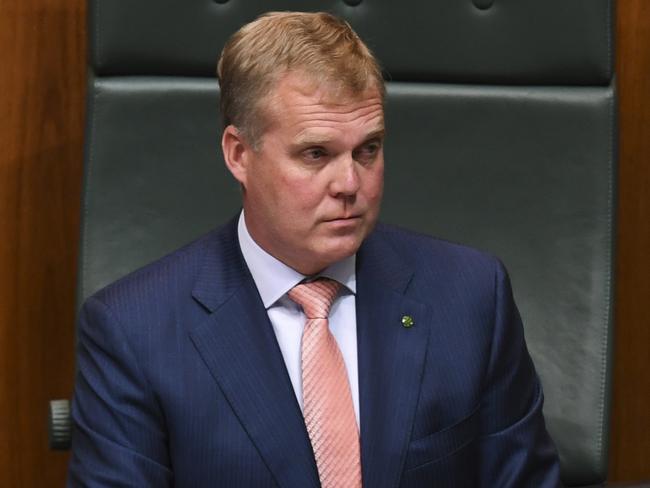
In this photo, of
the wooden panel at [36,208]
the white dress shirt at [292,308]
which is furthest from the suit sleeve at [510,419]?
the wooden panel at [36,208]

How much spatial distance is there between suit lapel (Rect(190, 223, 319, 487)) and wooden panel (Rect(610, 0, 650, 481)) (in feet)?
1.85

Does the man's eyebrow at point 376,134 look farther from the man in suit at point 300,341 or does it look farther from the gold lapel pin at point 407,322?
A: the gold lapel pin at point 407,322

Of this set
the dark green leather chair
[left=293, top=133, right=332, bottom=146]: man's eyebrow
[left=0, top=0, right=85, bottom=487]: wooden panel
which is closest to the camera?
[left=293, top=133, right=332, bottom=146]: man's eyebrow

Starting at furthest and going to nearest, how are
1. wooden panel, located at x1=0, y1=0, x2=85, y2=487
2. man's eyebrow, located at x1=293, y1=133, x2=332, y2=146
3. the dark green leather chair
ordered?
wooden panel, located at x1=0, y1=0, x2=85, y2=487 → the dark green leather chair → man's eyebrow, located at x1=293, y1=133, x2=332, y2=146

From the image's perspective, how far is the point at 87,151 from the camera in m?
1.32

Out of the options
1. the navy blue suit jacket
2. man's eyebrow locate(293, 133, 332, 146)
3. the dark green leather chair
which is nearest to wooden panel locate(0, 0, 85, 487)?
the dark green leather chair

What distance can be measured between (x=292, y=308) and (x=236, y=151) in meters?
0.13

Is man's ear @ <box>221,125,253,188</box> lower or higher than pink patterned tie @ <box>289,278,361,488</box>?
higher

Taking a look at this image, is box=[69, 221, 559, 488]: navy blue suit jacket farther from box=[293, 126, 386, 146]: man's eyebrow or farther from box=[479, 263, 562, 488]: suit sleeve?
box=[293, 126, 386, 146]: man's eyebrow

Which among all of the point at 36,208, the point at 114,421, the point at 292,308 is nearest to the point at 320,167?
the point at 292,308

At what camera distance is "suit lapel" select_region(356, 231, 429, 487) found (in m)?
1.07

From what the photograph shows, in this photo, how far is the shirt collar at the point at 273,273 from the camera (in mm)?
1106

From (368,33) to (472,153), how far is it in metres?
0.15

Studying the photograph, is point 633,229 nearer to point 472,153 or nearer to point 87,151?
point 472,153
